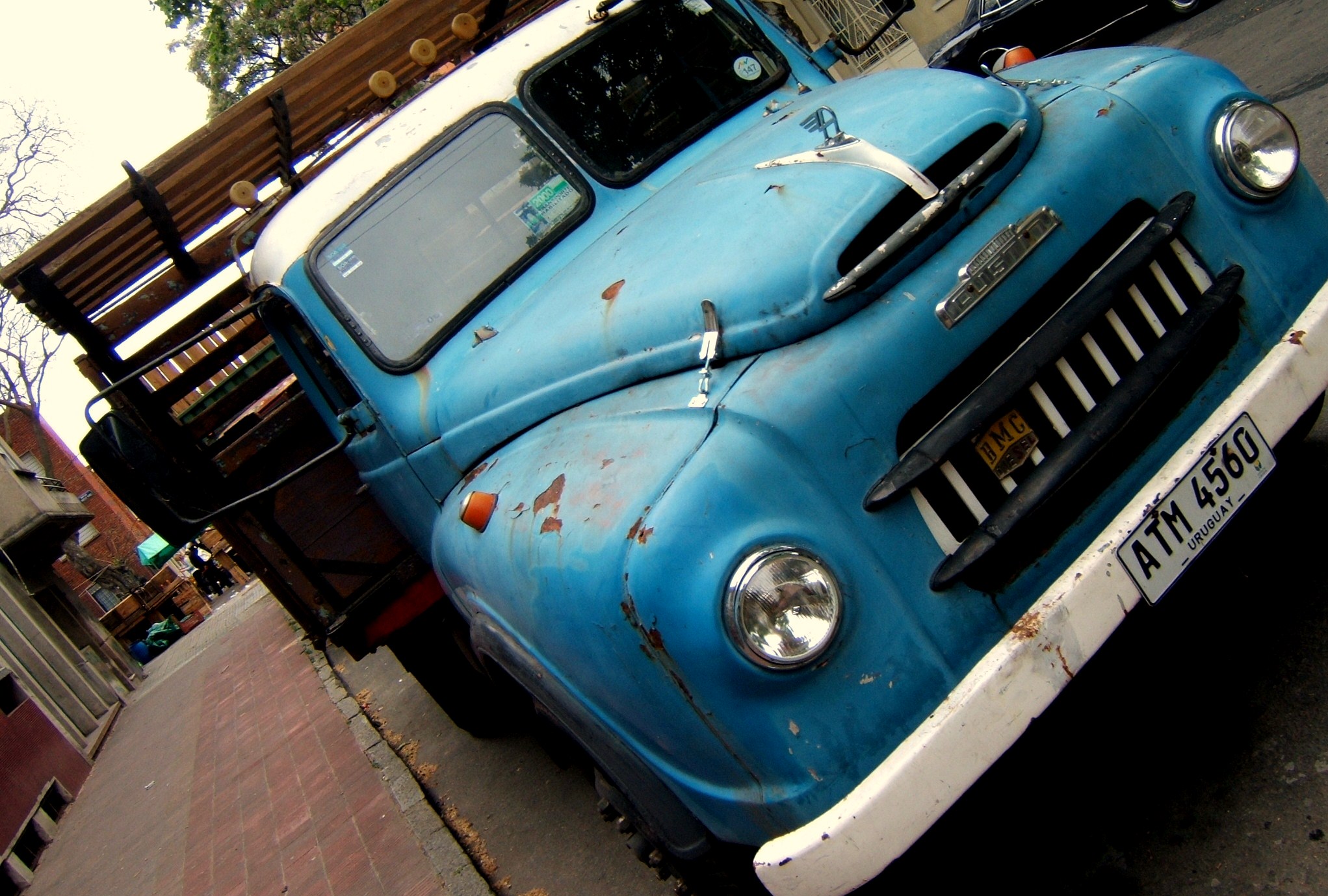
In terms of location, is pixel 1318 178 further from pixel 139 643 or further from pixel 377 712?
pixel 139 643

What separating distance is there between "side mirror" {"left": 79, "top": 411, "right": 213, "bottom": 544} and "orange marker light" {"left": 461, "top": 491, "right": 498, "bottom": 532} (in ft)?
3.68

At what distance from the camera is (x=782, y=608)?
1792 millimetres

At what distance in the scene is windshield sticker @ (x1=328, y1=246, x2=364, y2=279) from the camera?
3232 mm

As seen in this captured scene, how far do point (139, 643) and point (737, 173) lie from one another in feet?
75.0

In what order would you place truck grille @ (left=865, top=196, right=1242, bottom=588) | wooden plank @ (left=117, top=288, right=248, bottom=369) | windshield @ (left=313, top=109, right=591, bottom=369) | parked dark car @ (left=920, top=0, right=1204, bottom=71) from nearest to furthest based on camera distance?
truck grille @ (left=865, top=196, right=1242, bottom=588), windshield @ (left=313, top=109, right=591, bottom=369), wooden plank @ (left=117, top=288, right=248, bottom=369), parked dark car @ (left=920, top=0, right=1204, bottom=71)

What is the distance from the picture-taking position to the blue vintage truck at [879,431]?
1806mm

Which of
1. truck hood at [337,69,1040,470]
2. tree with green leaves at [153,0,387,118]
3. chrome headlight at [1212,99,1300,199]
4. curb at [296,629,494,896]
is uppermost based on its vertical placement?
tree with green leaves at [153,0,387,118]

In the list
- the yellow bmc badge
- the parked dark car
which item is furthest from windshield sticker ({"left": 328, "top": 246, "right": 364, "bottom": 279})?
the parked dark car

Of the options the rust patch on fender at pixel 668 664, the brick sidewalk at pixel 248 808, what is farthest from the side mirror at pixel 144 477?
the rust patch on fender at pixel 668 664

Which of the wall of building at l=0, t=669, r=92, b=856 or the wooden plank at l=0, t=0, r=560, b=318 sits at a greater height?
the wooden plank at l=0, t=0, r=560, b=318

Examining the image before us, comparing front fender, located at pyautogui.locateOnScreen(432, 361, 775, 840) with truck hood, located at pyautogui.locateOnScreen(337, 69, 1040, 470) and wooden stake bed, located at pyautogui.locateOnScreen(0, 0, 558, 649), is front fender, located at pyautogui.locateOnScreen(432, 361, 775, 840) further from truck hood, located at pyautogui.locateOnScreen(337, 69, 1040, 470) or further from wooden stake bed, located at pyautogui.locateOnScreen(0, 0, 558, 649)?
wooden stake bed, located at pyautogui.locateOnScreen(0, 0, 558, 649)

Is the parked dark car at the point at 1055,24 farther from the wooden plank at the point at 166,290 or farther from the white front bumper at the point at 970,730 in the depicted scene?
the white front bumper at the point at 970,730

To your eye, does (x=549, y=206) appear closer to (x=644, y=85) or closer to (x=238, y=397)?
(x=644, y=85)

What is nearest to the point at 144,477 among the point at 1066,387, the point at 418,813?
the point at 418,813
